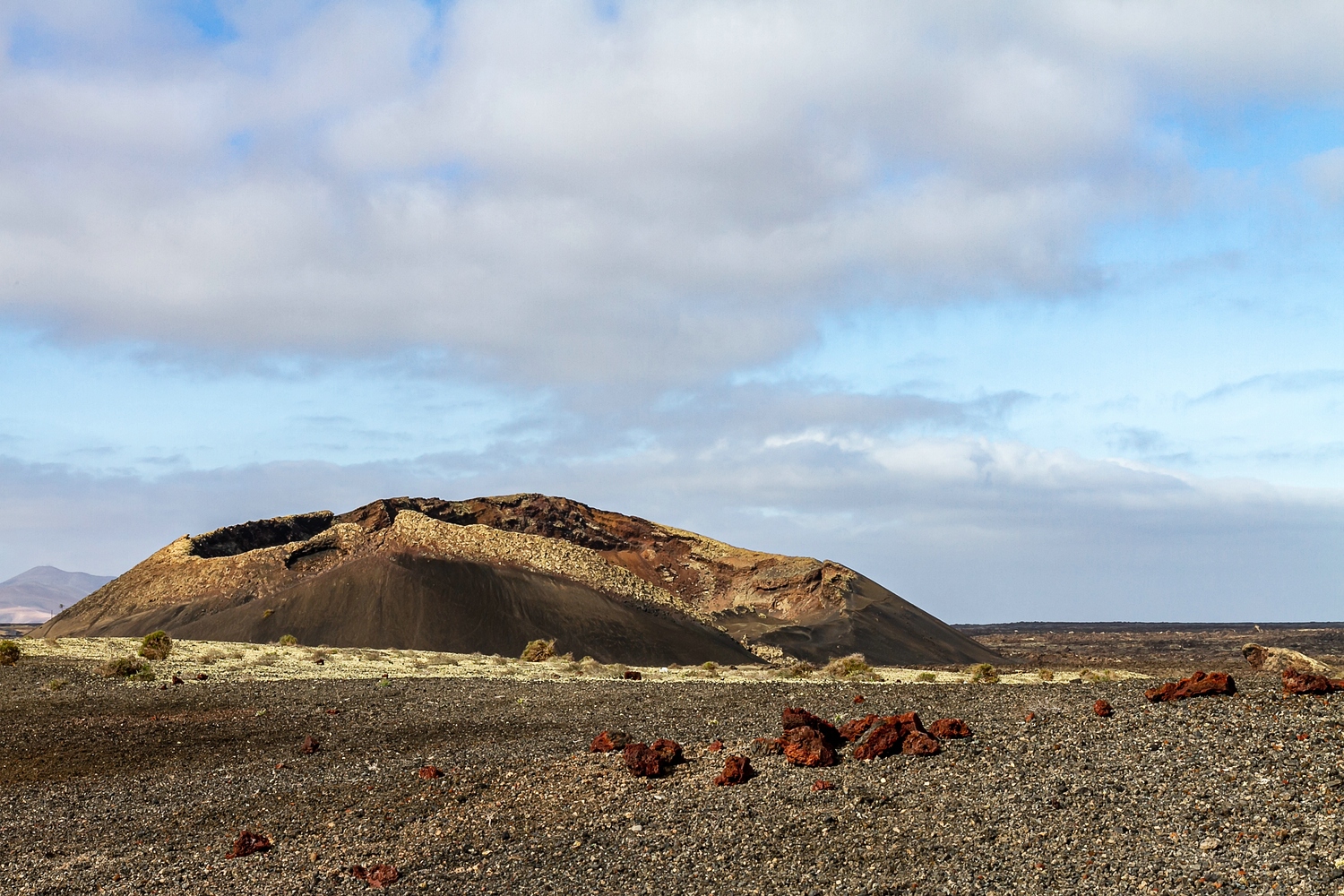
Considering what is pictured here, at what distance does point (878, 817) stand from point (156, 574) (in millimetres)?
75546

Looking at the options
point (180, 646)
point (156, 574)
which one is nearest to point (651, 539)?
point (156, 574)

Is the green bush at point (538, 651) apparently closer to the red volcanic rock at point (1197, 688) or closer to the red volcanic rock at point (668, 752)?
the red volcanic rock at point (668, 752)

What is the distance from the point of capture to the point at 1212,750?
1336 centimetres

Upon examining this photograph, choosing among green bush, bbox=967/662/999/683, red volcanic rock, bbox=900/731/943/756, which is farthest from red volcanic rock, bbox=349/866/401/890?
green bush, bbox=967/662/999/683

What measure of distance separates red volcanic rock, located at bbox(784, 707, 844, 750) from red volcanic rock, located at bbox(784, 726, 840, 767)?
0.14 meters

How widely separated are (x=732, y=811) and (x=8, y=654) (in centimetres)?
3145

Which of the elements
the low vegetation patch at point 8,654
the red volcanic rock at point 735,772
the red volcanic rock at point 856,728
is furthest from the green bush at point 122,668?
the red volcanic rock at point 856,728

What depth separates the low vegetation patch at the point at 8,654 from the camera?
34.4 m

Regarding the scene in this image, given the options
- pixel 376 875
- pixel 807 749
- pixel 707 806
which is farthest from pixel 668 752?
pixel 376 875

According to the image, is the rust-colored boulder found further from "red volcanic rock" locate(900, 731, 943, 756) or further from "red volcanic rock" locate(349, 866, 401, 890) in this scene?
"red volcanic rock" locate(349, 866, 401, 890)

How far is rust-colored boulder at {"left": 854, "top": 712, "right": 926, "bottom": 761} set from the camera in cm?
1537

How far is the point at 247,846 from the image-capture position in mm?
14180

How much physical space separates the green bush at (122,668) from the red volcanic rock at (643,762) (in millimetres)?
22090

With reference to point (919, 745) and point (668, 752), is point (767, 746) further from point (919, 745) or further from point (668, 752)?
point (919, 745)
